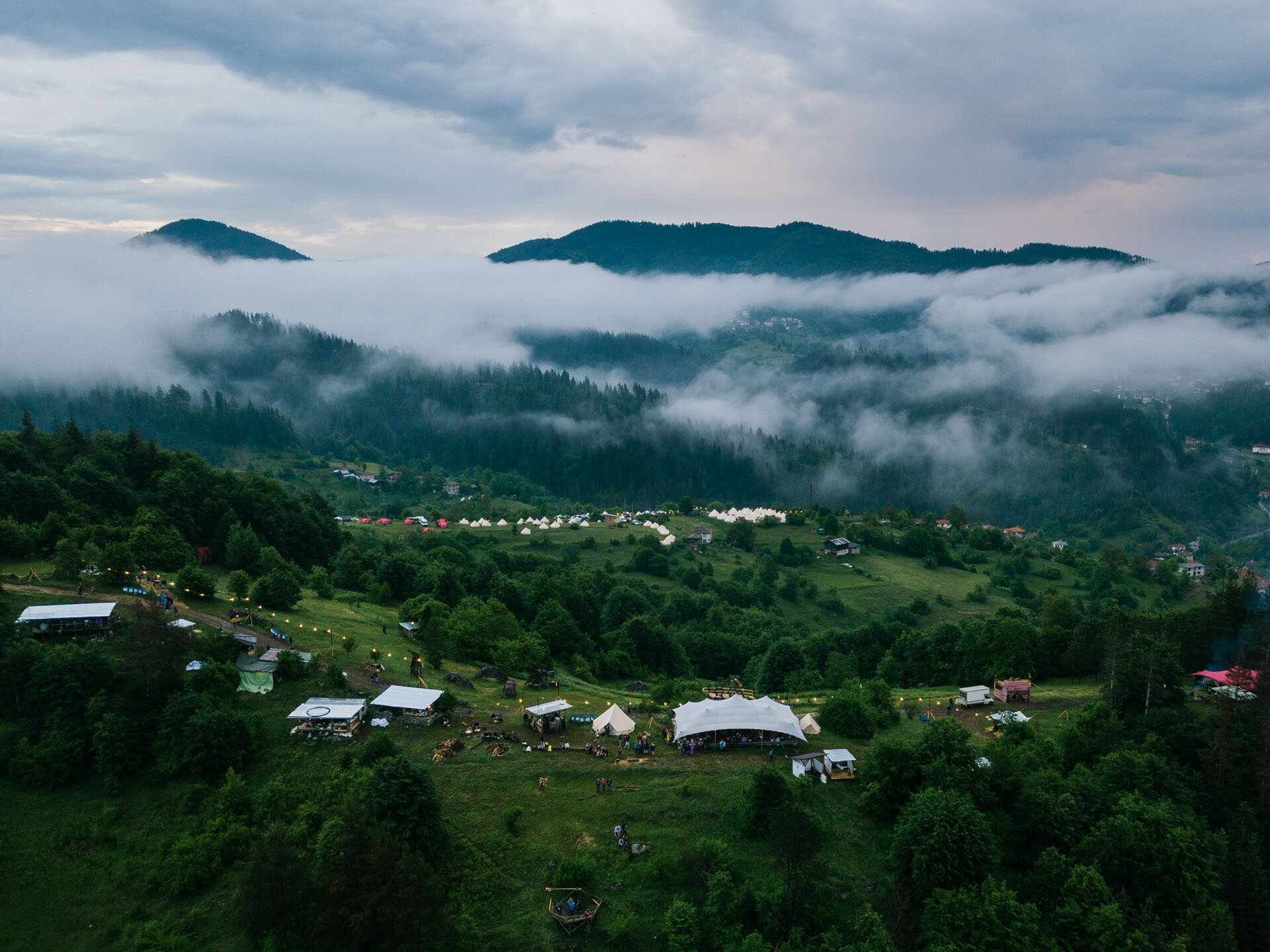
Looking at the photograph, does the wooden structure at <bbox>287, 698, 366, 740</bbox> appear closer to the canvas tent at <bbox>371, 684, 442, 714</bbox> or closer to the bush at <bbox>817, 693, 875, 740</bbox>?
the canvas tent at <bbox>371, 684, 442, 714</bbox>

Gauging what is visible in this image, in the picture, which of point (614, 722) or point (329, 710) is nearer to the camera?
point (329, 710)

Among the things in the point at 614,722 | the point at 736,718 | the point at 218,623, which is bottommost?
the point at 614,722

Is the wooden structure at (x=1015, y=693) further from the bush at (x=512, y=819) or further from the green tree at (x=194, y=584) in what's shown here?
the green tree at (x=194, y=584)

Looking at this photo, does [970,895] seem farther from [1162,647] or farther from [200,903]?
[200,903]

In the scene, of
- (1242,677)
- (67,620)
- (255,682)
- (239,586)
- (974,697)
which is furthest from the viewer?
(239,586)

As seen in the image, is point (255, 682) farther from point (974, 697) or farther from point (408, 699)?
point (974, 697)

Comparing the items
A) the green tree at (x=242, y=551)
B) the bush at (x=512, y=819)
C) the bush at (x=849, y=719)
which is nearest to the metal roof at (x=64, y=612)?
the green tree at (x=242, y=551)

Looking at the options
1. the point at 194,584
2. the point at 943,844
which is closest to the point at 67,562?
the point at 194,584
